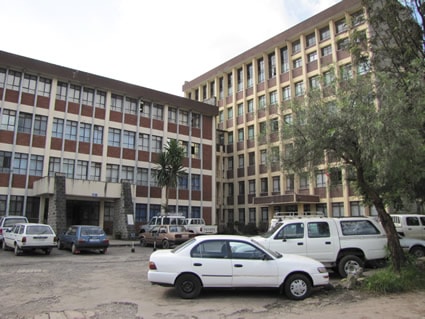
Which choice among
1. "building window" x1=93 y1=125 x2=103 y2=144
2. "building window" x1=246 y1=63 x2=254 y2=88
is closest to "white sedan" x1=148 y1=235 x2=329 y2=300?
"building window" x1=93 y1=125 x2=103 y2=144

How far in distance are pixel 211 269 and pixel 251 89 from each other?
3892cm

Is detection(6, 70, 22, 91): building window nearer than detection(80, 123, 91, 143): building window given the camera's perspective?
Yes

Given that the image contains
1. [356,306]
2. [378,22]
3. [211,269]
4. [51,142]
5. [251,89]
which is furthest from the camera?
[251,89]

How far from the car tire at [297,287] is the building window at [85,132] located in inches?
1111

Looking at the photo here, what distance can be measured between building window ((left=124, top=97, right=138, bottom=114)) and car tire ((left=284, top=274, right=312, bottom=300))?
30209 millimetres

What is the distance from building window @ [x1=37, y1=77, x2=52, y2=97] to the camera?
103 feet

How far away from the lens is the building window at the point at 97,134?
111 feet

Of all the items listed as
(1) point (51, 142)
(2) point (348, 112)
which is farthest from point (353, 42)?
(1) point (51, 142)

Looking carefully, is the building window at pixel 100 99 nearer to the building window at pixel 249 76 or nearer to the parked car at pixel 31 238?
the parked car at pixel 31 238

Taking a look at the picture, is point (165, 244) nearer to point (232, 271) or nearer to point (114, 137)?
point (232, 271)

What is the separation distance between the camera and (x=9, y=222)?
21562 mm

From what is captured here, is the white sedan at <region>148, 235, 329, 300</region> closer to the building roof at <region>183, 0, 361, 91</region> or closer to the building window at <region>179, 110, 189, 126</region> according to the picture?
the building window at <region>179, 110, 189, 126</region>

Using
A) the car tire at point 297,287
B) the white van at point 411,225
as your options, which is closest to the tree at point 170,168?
the white van at point 411,225

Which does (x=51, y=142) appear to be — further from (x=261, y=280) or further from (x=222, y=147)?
(x=261, y=280)
